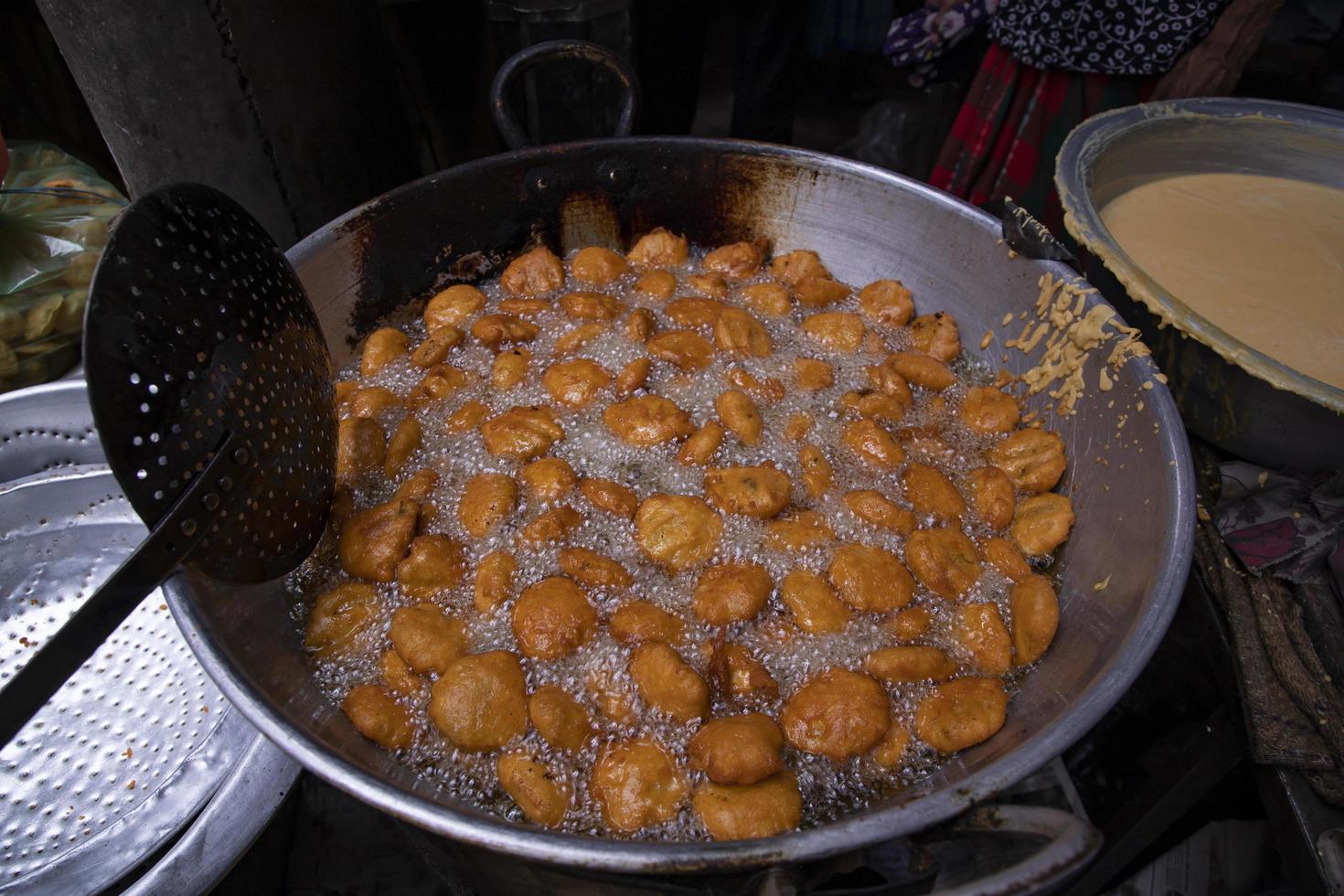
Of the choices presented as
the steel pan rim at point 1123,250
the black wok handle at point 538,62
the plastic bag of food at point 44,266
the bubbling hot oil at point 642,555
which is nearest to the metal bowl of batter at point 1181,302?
the steel pan rim at point 1123,250

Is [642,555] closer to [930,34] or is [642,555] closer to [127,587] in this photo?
[127,587]

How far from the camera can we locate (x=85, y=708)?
1.23 m

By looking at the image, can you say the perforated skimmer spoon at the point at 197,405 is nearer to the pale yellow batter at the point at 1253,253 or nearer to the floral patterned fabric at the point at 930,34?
the pale yellow batter at the point at 1253,253

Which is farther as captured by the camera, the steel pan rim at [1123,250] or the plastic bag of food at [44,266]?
the plastic bag of food at [44,266]

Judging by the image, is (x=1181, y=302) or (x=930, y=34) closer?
(x=1181, y=302)

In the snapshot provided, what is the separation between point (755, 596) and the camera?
1.08 metres

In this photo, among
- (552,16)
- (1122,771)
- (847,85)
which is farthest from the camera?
(847,85)

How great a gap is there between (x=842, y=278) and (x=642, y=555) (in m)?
0.84

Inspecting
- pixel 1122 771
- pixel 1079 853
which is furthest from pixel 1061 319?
pixel 1122 771

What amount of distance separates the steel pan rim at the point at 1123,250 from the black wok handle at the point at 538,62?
32.1 inches

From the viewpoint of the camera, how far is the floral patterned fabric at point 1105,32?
1.81m

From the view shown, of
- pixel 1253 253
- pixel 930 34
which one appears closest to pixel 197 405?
pixel 1253 253

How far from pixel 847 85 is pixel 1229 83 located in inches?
98.4

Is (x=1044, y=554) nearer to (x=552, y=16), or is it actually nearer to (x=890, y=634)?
(x=890, y=634)
